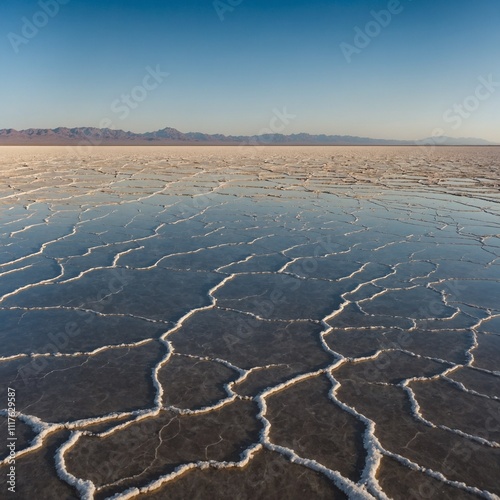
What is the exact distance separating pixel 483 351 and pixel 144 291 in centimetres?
221

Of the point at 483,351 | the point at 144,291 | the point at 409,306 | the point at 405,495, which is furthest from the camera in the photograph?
the point at 144,291

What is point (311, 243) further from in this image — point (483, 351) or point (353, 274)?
point (483, 351)

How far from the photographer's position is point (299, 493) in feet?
4.63

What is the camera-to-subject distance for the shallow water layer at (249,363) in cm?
150

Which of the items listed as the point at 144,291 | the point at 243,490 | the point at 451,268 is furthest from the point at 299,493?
the point at 451,268

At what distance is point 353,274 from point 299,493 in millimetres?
2456

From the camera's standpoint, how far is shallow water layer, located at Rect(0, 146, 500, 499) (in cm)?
150

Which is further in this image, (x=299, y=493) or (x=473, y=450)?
(x=473, y=450)

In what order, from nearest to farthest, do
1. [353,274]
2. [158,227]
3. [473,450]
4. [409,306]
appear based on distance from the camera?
[473,450]
[409,306]
[353,274]
[158,227]

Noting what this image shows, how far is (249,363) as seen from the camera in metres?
2.22

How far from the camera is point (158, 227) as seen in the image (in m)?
5.41

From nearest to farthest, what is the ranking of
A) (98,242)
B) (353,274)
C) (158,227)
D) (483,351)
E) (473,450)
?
(473,450), (483,351), (353,274), (98,242), (158,227)

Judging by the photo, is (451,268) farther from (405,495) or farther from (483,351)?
(405,495)

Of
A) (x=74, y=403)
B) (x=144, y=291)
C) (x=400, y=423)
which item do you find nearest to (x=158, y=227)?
(x=144, y=291)
